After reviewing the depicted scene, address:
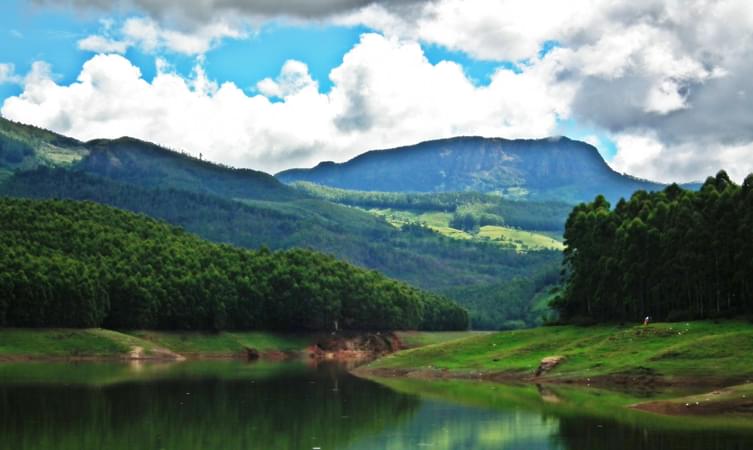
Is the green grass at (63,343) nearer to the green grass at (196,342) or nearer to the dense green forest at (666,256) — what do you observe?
the green grass at (196,342)

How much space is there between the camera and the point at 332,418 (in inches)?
2931

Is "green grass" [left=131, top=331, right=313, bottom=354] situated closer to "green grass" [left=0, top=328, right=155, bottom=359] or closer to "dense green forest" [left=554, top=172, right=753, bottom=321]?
"green grass" [left=0, top=328, right=155, bottom=359]

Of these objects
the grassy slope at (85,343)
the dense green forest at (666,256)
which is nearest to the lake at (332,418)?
the dense green forest at (666,256)

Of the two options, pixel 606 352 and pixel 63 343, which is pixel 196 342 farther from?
pixel 606 352

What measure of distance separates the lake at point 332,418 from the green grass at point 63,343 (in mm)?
47732

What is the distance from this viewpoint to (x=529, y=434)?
6244cm

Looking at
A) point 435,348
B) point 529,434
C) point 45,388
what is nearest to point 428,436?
point 529,434

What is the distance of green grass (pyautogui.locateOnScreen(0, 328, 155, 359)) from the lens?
501 feet

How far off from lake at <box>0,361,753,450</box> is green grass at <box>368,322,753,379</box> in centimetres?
614

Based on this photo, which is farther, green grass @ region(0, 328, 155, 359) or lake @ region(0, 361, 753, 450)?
green grass @ region(0, 328, 155, 359)

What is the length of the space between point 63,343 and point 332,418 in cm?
9772

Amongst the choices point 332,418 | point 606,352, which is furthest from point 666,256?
point 332,418

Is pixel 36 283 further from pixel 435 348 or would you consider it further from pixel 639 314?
pixel 639 314

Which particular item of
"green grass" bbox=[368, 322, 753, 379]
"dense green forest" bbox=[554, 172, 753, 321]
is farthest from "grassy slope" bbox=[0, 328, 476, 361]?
"dense green forest" bbox=[554, 172, 753, 321]
